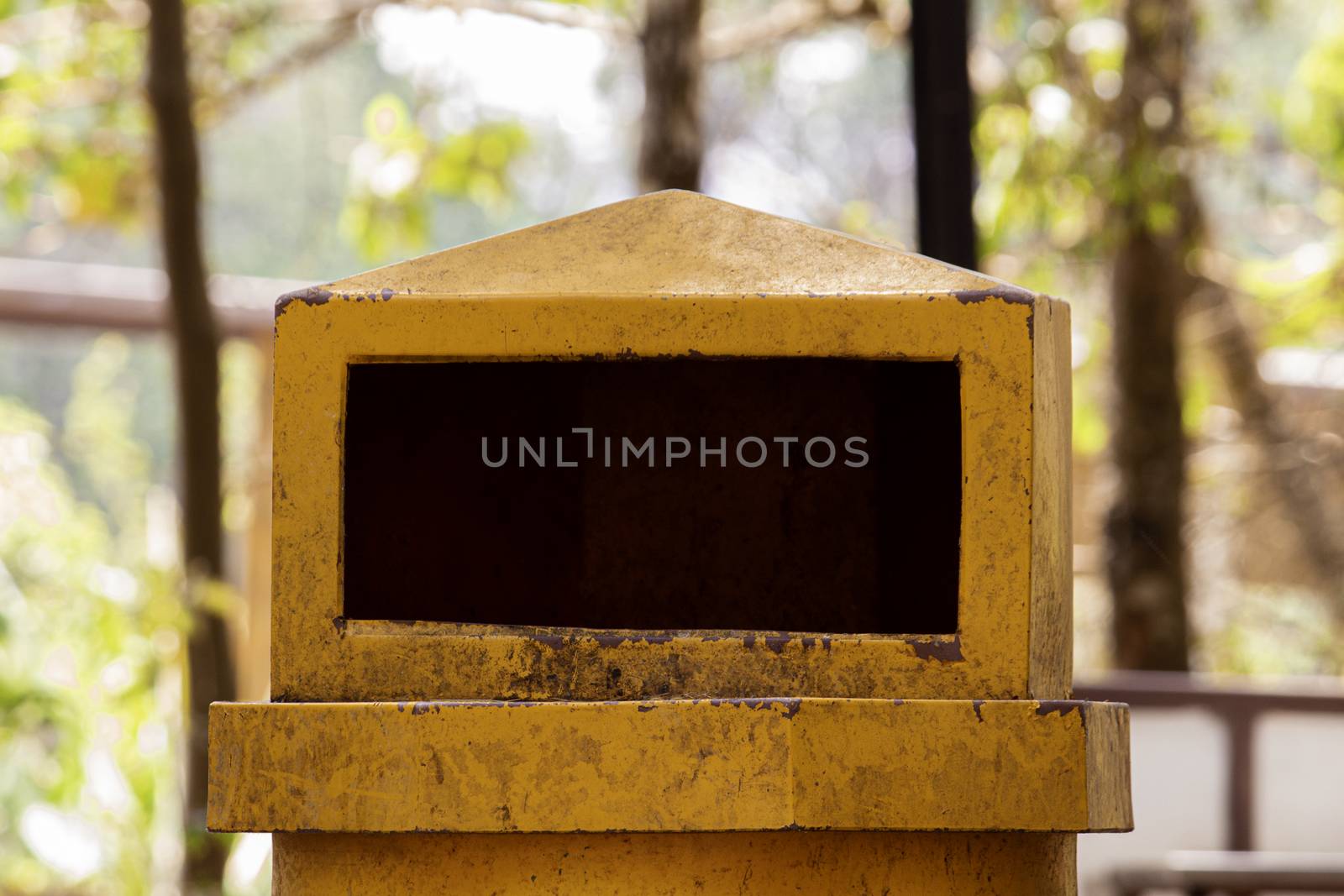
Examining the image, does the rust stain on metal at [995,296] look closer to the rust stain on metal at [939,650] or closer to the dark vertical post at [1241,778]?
the rust stain on metal at [939,650]

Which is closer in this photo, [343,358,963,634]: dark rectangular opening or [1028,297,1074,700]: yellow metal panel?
[1028,297,1074,700]: yellow metal panel

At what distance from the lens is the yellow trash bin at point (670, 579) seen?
1957 millimetres

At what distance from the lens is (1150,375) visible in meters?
8.68

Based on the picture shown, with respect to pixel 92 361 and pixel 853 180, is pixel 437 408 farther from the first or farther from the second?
pixel 853 180

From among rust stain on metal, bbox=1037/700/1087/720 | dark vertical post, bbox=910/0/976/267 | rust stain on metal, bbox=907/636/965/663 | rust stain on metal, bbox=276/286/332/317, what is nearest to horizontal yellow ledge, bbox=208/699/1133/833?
rust stain on metal, bbox=1037/700/1087/720

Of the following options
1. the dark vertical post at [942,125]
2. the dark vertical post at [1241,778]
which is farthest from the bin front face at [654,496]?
the dark vertical post at [1241,778]

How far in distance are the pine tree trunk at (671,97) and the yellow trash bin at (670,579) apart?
377cm

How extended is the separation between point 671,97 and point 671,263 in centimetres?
417

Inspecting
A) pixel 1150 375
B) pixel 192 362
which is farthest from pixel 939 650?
pixel 1150 375

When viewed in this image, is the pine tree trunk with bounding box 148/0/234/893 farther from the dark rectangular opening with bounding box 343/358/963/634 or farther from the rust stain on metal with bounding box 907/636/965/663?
the rust stain on metal with bounding box 907/636/965/663

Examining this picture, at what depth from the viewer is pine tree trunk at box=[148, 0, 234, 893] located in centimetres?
641

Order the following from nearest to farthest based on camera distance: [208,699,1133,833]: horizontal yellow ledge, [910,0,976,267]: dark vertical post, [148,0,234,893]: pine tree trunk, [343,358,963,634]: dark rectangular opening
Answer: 1. [208,699,1133,833]: horizontal yellow ledge
2. [343,358,963,634]: dark rectangular opening
3. [910,0,976,267]: dark vertical post
4. [148,0,234,893]: pine tree trunk

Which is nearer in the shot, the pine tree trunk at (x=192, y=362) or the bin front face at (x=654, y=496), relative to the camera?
the bin front face at (x=654, y=496)

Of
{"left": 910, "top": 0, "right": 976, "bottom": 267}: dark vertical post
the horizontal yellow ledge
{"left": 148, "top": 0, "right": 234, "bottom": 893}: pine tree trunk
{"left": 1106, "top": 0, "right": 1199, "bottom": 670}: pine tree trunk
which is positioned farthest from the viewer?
{"left": 1106, "top": 0, "right": 1199, "bottom": 670}: pine tree trunk
